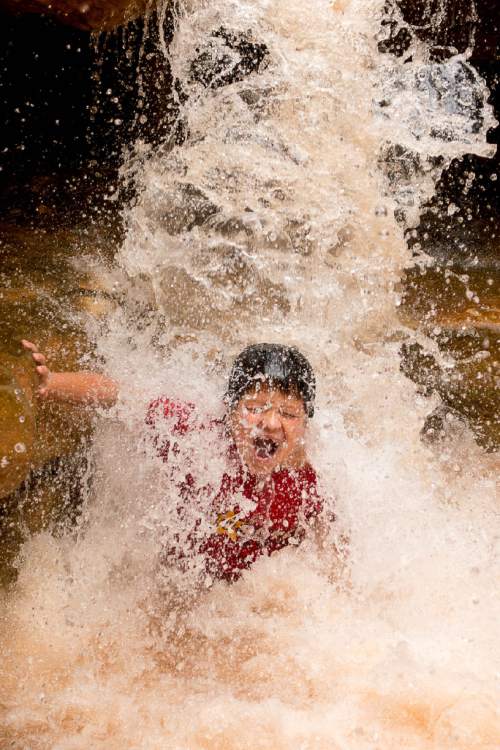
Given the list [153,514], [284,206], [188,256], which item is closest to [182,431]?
[153,514]

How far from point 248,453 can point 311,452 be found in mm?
468

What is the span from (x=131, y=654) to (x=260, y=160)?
112 inches

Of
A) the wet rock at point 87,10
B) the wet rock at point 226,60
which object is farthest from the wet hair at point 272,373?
the wet rock at point 226,60

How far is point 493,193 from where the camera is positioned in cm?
540

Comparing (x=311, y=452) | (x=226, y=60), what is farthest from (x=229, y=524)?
(x=226, y=60)

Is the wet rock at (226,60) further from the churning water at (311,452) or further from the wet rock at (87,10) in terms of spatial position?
the wet rock at (87,10)

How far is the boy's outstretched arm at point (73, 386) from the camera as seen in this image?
2.36 meters

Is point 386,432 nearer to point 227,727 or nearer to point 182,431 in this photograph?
point 182,431

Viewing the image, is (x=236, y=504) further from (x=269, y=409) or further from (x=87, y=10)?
(x=87, y=10)

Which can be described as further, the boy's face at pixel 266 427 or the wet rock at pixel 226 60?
the wet rock at pixel 226 60

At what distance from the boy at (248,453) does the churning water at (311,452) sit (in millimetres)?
114

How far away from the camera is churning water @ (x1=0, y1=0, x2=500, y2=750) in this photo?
210 centimetres

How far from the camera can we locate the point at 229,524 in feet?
8.00

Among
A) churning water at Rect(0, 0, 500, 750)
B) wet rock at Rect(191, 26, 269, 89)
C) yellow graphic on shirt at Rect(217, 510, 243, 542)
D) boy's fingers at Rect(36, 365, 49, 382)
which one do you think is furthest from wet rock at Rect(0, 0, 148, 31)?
yellow graphic on shirt at Rect(217, 510, 243, 542)
